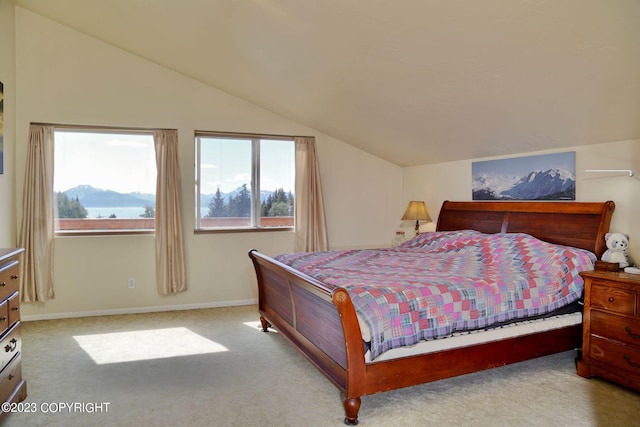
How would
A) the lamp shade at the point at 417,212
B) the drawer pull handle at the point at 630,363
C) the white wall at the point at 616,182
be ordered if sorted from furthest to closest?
the lamp shade at the point at 417,212
the white wall at the point at 616,182
the drawer pull handle at the point at 630,363

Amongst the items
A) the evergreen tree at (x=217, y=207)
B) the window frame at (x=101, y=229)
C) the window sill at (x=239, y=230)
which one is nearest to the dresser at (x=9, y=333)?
the window frame at (x=101, y=229)

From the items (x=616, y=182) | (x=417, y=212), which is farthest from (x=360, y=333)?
(x=417, y=212)

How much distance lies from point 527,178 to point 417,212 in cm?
140

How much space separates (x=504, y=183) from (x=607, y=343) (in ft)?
6.00

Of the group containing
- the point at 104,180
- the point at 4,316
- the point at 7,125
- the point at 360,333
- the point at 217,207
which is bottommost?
the point at 360,333

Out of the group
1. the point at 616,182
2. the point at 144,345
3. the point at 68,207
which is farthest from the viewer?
the point at 68,207

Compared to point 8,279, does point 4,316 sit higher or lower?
lower

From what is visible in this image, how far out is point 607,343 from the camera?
2.84 metres

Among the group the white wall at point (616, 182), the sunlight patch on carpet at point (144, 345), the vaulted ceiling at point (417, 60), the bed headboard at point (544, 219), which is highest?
the vaulted ceiling at point (417, 60)

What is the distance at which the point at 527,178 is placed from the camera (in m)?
3.99

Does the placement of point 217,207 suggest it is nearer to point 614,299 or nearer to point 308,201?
point 308,201

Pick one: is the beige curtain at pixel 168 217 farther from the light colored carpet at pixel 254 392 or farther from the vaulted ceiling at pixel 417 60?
the light colored carpet at pixel 254 392

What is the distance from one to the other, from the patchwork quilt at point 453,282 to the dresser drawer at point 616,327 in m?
0.24

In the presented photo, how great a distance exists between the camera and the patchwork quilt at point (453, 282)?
2.48m
